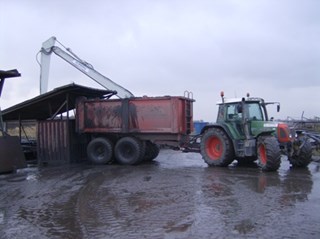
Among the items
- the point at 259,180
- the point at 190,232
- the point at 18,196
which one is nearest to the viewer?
the point at 190,232

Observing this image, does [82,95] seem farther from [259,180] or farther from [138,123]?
[259,180]

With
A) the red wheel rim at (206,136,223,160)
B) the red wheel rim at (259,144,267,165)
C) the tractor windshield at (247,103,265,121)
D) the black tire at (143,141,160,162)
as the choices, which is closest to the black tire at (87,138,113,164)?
the black tire at (143,141,160,162)

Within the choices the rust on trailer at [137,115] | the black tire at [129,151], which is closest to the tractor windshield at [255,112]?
the rust on trailer at [137,115]

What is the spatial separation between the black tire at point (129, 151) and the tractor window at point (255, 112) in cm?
417

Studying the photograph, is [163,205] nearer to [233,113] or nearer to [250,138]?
[250,138]

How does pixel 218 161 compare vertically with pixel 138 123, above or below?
below

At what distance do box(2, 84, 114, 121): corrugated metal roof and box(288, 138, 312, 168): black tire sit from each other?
7860 mm

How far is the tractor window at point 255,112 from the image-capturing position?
13453mm

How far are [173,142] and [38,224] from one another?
8798 mm

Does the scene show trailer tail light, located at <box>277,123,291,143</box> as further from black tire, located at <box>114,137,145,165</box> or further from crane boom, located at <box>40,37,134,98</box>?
crane boom, located at <box>40,37,134,98</box>

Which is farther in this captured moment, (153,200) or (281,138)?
(281,138)

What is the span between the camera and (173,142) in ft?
49.1

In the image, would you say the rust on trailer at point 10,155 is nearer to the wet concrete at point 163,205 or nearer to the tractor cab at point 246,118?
the wet concrete at point 163,205

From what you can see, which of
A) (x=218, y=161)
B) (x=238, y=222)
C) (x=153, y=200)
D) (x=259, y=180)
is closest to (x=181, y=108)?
(x=218, y=161)
